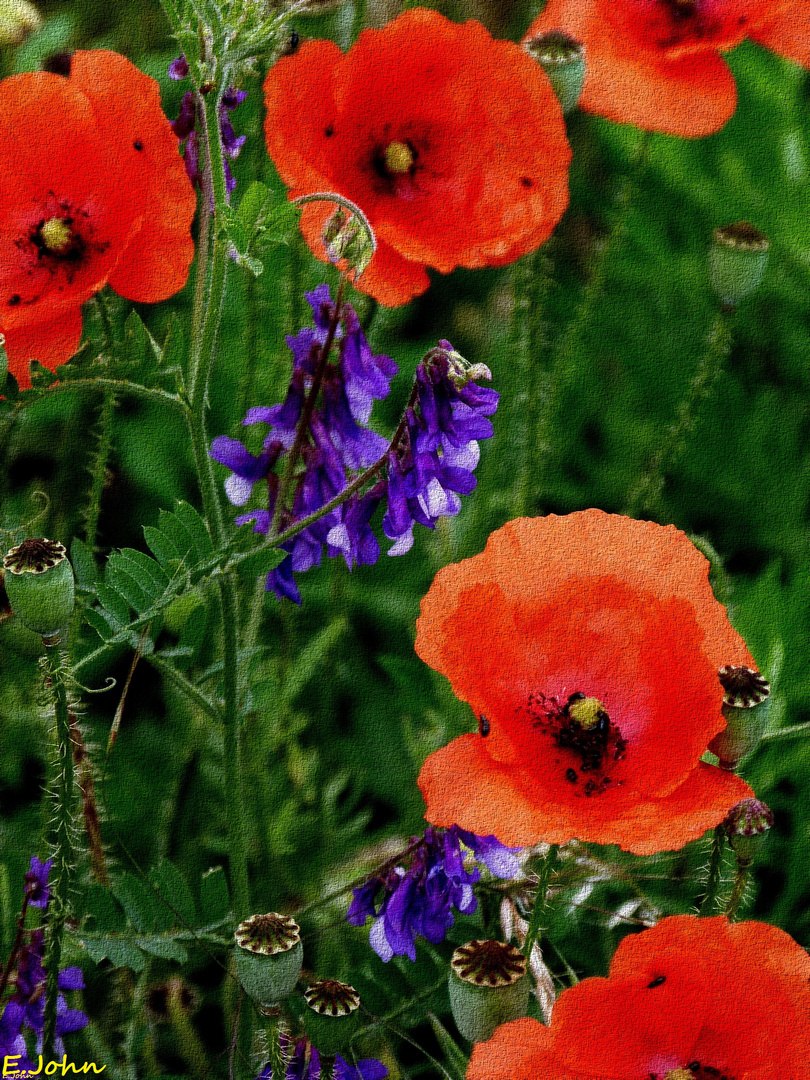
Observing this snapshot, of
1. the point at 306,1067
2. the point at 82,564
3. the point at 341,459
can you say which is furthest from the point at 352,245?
the point at 306,1067

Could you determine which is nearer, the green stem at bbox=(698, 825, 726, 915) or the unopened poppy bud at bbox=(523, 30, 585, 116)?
the green stem at bbox=(698, 825, 726, 915)

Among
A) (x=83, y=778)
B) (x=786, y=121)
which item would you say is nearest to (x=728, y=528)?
(x=786, y=121)

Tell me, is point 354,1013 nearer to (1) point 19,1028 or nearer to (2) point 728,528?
(1) point 19,1028

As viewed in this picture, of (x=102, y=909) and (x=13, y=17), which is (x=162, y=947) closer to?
(x=102, y=909)

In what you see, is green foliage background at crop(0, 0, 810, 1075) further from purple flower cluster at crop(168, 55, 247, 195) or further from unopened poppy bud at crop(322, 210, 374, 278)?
unopened poppy bud at crop(322, 210, 374, 278)

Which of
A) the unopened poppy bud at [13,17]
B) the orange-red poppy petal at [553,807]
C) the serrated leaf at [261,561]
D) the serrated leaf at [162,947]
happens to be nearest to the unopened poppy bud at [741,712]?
the orange-red poppy petal at [553,807]

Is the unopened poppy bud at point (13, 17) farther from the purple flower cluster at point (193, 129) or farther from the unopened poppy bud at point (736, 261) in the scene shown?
the unopened poppy bud at point (736, 261)

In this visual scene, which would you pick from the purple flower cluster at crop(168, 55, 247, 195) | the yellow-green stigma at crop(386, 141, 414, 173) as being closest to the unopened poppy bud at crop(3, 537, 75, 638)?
the purple flower cluster at crop(168, 55, 247, 195)
